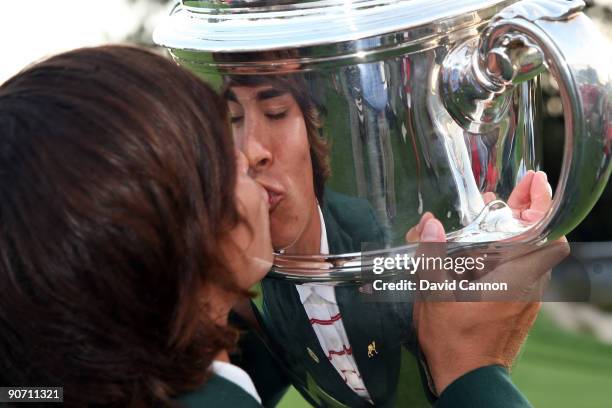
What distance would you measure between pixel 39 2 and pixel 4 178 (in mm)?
1650

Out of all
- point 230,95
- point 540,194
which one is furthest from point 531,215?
point 230,95

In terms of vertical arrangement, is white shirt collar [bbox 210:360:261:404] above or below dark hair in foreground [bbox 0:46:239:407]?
below

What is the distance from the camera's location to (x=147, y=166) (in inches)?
22.8

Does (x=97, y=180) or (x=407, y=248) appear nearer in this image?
(x=97, y=180)

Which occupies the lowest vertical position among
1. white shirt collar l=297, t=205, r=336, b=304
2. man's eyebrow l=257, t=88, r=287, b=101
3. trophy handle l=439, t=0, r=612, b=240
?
white shirt collar l=297, t=205, r=336, b=304

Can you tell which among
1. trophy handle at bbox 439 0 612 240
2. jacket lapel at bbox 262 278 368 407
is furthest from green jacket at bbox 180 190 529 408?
trophy handle at bbox 439 0 612 240

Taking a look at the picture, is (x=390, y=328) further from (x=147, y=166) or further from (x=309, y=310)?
(x=147, y=166)

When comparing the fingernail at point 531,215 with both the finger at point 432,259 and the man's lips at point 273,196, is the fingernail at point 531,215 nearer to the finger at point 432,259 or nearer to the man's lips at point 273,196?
the finger at point 432,259

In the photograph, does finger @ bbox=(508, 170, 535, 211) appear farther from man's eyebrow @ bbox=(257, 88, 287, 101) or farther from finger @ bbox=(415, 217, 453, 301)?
man's eyebrow @ bbox=(257, 88, 287, 101)

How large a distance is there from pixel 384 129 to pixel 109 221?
200 mm

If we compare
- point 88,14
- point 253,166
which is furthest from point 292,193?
point 88,14

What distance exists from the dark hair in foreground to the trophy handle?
17 cm

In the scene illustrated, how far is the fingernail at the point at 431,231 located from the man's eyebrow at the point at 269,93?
0.14m

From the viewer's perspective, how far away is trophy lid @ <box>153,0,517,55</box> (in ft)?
2.05
